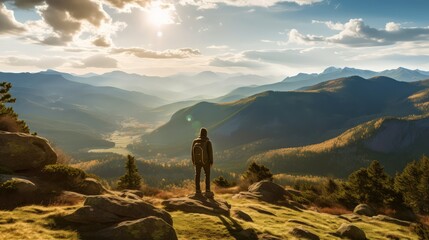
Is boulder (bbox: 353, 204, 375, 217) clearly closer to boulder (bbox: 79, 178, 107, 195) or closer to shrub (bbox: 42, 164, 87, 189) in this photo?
boulder (bbox: 79, 178, 107, 195)

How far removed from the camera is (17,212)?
15.4 m

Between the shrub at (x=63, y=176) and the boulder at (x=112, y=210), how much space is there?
893 cm

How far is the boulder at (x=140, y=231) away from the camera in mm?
13141

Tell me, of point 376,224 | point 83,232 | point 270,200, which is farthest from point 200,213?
point 376,224

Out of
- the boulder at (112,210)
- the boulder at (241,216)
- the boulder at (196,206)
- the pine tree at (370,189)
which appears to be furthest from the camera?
the pine tree at (370,189)

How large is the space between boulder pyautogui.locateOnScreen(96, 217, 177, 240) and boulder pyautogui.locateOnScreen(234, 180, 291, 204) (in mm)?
20367

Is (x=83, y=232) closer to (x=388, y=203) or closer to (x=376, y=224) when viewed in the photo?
(x=376, y=224)

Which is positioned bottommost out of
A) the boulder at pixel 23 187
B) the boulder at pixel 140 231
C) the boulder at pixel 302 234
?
the boulder at pixel 302 234

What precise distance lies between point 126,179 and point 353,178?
4263cm

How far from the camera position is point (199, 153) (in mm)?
25922

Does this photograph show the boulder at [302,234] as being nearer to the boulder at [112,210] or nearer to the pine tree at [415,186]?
the boulder at [112,210]

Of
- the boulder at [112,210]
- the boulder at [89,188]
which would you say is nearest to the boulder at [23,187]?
the boulder at [89,188]

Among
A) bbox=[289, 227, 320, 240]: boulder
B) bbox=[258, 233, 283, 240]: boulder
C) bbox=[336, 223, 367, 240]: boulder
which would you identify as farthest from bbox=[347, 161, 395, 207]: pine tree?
bbox=[258, 233, 283, 240]: boulder

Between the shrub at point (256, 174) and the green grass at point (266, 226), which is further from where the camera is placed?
the shrub at point (256, 174)
